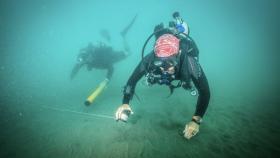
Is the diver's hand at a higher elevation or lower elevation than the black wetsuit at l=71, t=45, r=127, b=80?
lower

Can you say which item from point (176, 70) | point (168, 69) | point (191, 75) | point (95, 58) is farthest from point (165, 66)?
point (95, 58)

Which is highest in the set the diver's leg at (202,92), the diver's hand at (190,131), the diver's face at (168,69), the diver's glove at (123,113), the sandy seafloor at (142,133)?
the diver's face at (168,69)

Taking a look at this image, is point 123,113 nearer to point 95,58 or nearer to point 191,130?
point 191,130

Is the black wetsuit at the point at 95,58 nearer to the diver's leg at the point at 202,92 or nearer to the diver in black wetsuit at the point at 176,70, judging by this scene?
the diver in black wetsuit at the point at 176,70

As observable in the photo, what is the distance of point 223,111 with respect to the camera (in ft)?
22.1

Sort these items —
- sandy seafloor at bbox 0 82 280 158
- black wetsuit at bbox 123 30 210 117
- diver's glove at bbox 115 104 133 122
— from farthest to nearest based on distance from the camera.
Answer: sandy seafloor at bbox 0 82 280 158 → diver's glove at bbox 115 104 133 122 → black wetsuit at bbox 123 30 210 117

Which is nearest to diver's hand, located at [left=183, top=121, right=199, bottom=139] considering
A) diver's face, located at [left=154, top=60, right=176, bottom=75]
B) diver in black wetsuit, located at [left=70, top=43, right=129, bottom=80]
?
diver's face, located at [left=154, top=60, right=176, bottom=75]

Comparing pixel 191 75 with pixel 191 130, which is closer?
pixel 191 130

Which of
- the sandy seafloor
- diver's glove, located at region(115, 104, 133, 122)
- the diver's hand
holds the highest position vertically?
diver's glove, located at region(115, 104, 133, 122)

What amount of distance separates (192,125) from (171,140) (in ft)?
3.31

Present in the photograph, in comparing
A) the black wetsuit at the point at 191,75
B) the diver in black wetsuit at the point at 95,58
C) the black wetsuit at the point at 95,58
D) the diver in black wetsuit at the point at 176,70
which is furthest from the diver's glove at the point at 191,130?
the black wetsuit at the point at 95,58

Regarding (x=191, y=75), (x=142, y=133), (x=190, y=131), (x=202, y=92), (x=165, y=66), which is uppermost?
(x=165, y=66)

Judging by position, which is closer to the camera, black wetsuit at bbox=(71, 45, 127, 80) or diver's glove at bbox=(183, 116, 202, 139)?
diver's glove at bbox=(183, 116, 202, 139)

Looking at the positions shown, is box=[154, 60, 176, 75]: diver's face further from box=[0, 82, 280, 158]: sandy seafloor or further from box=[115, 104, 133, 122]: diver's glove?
box=[0, 82, 280, 158]: sandy seafloor
